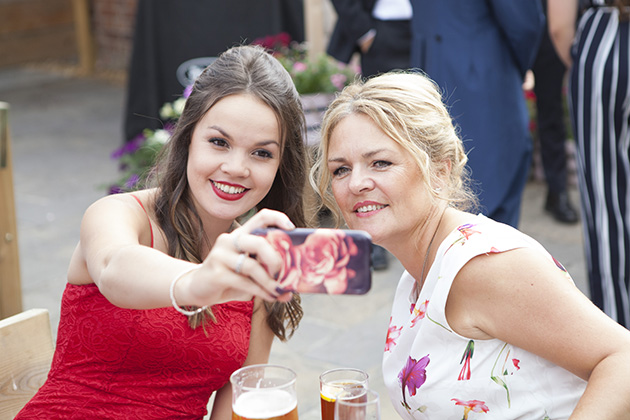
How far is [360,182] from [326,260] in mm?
A: 652

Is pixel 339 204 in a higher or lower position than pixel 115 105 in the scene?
higher

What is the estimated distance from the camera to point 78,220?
5.48 metres

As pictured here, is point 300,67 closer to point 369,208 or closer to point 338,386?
point 369,208

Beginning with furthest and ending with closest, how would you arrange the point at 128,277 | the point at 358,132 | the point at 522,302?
the point at 358,132 < the point at 522,302 < the point at 128,277

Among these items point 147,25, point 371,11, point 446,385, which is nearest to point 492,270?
point 446,385

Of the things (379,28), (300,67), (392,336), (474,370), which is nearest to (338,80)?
(300,67)

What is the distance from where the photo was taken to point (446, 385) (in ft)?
5.59

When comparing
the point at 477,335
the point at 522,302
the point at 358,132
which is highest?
the point at 358,132

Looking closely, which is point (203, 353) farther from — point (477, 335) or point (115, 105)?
point (115, 105)

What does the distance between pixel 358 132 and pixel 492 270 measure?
0.45 m

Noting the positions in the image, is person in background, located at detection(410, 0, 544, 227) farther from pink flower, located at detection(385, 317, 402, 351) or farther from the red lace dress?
the red lace dress

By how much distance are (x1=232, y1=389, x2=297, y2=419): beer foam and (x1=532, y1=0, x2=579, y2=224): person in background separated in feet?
13.6

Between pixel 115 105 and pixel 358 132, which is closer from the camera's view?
pixel 358 132

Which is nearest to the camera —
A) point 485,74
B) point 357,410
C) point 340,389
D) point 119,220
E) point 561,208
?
point 357,410
